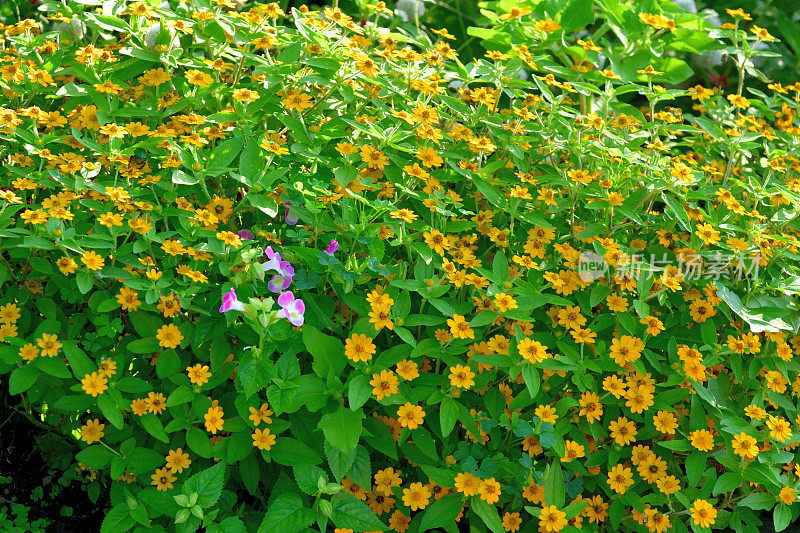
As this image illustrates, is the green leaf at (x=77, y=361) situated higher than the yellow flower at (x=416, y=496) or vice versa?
the green leaf at (x=77, y=361)

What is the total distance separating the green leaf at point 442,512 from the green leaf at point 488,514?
0.11 ft

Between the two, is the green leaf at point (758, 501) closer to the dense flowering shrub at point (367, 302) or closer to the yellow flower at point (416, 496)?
the dense flowering shrub at point (367, 302)

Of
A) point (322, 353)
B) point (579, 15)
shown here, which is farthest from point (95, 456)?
point (579, 15)

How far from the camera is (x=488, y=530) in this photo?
156cm

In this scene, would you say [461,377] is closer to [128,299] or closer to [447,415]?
[447,415]

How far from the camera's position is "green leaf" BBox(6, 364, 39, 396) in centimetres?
142

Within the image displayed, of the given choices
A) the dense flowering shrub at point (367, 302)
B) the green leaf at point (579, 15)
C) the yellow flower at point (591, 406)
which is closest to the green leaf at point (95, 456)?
the dense flowering shrub at point (367, 302)

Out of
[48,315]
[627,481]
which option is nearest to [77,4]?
[48,315]

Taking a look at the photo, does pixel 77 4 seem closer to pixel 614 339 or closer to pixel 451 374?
pixel 451 374

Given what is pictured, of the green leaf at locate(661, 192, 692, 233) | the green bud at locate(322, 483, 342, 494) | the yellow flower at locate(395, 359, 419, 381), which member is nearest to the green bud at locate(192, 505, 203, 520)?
the green bud at locate(322, 483, 342, 494)

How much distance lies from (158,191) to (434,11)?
198 cm

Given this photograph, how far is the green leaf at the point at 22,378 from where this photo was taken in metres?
1.42

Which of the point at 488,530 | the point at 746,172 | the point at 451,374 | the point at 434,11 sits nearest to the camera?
the point at 451,374

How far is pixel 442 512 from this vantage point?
144cm
